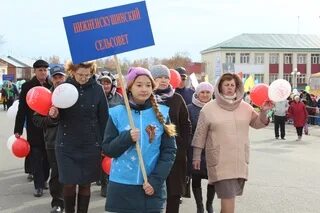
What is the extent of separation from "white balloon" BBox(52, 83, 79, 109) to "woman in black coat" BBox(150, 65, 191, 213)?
846 mm

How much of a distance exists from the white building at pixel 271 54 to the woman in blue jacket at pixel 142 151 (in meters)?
84.4

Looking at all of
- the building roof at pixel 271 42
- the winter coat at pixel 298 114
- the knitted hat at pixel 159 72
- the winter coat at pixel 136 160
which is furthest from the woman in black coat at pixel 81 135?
the building roof at pixel 271 42

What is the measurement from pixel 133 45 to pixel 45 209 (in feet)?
11.1

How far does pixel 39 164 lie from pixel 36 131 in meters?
0.48

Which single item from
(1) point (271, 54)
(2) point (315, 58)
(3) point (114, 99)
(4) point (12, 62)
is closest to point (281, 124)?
(3) point (114, 99)

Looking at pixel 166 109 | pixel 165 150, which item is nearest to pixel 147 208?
pixel 165 150

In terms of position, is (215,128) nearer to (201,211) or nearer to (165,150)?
(165,150)

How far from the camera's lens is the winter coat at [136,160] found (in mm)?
3967

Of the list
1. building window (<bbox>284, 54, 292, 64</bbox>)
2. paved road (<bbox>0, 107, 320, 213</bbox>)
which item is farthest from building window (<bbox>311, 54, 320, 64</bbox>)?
paved road (<bbox>0, 107, 320, 213</bbox>)

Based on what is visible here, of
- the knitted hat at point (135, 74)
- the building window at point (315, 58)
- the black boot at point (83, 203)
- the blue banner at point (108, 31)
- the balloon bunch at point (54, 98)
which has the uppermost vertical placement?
the blue banner at point (108, 31)

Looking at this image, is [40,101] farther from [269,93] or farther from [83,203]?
[269,93]

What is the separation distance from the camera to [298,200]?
7648 millimetres

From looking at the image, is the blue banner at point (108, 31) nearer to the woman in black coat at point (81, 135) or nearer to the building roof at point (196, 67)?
the woman in black coat at point (81, 135)

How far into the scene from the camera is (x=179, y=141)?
5574mm
